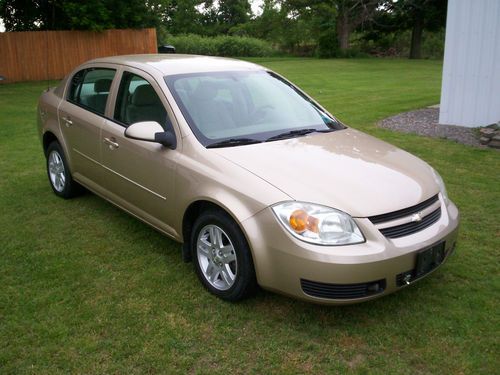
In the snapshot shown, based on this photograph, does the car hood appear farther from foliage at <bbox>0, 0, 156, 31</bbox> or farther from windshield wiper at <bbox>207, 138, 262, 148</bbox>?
foliage at <bbox>0, 0, 156, 31</bbox>

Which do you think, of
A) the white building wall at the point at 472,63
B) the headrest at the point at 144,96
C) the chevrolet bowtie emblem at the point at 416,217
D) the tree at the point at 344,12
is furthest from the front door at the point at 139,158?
the tree at the point at 344,12

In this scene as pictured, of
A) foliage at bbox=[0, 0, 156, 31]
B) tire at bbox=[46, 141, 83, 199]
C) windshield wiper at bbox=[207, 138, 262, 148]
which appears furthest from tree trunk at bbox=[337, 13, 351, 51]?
windshield wiper at bbox=[207, 138, 262, 148]

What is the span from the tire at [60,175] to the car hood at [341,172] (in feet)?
8.46

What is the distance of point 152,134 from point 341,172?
1.39 metres

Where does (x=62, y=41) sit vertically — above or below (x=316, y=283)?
above

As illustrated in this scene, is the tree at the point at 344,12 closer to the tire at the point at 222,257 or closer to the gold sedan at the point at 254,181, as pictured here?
the gold sedan at the point at 254,181

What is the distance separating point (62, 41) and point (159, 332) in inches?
828

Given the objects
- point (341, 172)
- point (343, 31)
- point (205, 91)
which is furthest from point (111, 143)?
point (343, 31)

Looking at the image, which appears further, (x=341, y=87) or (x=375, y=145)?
(x=341, y=87)

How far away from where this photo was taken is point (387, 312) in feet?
11.3

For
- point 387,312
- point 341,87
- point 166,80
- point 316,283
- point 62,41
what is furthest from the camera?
point 62,41

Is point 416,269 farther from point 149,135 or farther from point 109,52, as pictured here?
point 109,52

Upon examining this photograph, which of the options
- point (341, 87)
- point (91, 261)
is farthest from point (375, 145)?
point (341, 87)

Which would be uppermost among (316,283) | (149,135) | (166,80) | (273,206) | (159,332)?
(166,80)
